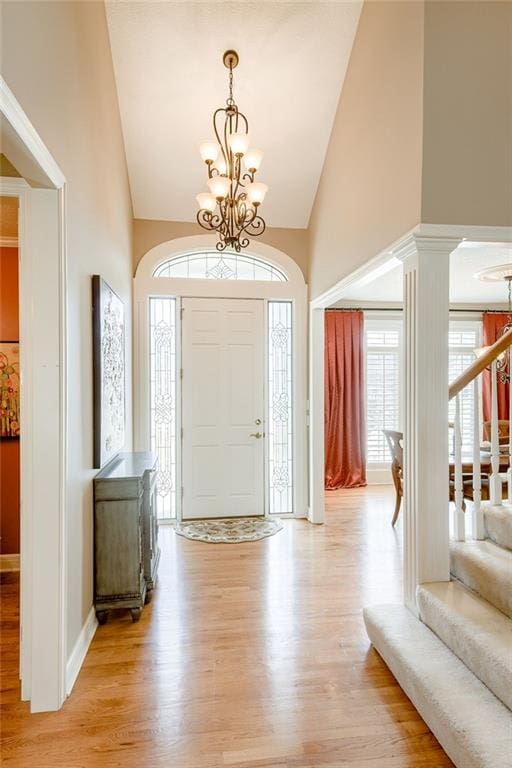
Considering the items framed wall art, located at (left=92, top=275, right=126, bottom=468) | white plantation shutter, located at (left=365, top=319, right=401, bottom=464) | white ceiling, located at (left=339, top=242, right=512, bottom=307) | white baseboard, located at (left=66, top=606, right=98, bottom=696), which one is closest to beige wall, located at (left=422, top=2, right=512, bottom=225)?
white ceiling, located at (left=339, top=242, right=512, bottom=307)

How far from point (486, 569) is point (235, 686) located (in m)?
1.44

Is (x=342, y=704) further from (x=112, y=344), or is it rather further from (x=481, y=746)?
(x=112, y=344)

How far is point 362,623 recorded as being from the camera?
2752 millimetres

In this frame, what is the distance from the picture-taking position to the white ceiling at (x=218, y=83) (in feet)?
10.9

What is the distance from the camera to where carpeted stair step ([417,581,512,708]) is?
1.82 meters

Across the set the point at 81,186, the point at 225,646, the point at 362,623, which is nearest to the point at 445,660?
the point at 362,623

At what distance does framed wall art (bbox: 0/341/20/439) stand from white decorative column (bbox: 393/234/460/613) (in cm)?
313

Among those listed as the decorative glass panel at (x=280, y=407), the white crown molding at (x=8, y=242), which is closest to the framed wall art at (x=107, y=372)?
the white crown molding at (x=8, y=242)

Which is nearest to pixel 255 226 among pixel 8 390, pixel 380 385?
pixel 8 390

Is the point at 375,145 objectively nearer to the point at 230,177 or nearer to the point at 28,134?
the point at 230,177

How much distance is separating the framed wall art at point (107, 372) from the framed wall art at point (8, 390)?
2.88 feet

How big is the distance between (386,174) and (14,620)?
3.73m

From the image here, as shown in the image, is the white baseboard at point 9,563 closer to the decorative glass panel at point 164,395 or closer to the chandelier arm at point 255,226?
the decorative glass panel at point 164,395

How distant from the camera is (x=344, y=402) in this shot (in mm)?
6297
